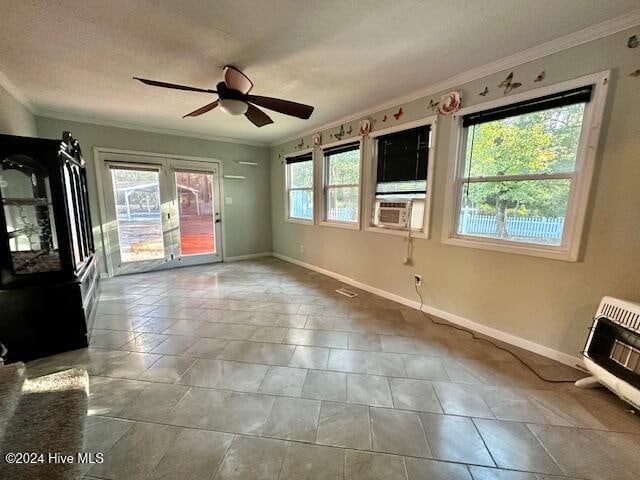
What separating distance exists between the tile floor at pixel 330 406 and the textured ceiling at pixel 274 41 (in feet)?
8.04

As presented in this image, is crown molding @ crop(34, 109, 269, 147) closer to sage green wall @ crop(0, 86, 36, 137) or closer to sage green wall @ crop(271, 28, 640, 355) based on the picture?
sage green wall @ crop(0, 86, 36, 137)

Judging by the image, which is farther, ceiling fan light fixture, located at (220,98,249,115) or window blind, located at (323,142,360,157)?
window blind, located at (323,142,360,157)

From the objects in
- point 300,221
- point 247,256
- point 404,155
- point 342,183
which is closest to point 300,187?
point 300,221

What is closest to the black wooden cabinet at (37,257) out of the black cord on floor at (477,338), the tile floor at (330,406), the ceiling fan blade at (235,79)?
the tile floor at (330,406)

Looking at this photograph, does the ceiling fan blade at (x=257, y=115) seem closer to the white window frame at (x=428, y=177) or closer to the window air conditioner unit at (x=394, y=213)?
the white window frame at (x=428, y=177)

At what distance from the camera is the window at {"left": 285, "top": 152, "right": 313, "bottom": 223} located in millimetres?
4746

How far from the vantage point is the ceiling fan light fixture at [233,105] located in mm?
2318

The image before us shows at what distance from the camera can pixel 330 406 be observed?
1.65 metres

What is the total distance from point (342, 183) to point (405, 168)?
3.83 ft

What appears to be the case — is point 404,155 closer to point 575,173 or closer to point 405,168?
point 405,168

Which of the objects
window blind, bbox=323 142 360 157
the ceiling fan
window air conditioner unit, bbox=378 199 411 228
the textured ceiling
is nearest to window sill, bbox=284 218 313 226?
window blind, bbox=323 142 360 157

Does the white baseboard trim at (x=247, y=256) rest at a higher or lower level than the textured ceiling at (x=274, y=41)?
lower

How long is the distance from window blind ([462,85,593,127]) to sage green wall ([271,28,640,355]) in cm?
11

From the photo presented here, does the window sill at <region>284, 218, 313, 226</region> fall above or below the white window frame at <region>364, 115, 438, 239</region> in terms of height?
below
